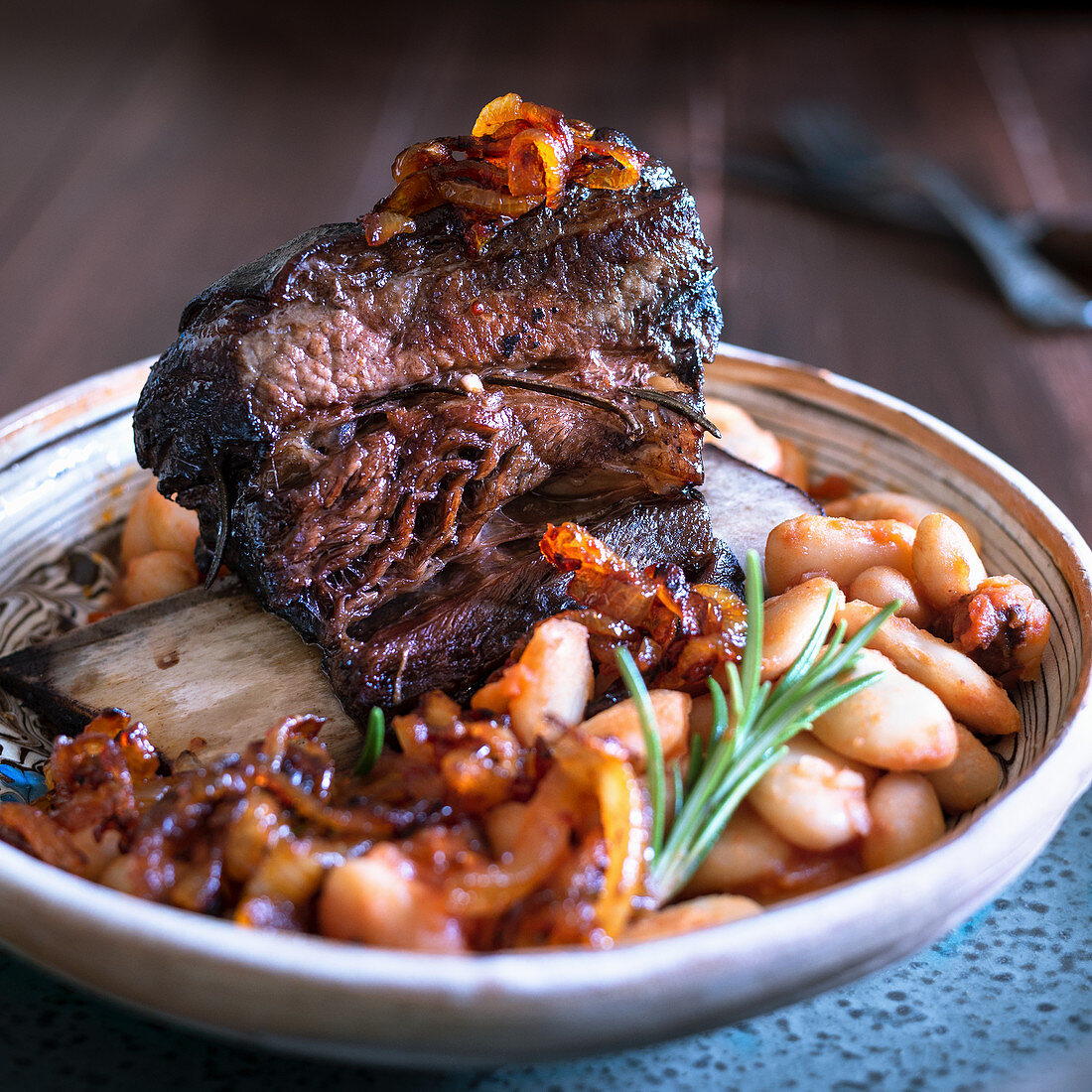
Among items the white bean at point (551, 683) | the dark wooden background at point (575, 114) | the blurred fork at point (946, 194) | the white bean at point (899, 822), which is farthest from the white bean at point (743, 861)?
the blurred fork at point (946, 194)

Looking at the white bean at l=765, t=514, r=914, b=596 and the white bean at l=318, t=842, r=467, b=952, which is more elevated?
the white bean at l=318, t=842, r=467, b=952

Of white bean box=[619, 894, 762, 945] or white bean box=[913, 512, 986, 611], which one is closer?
white bean box=[619, 894, 762, 945]

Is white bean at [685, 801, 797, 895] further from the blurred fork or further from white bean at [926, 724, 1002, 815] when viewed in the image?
the blurred fork

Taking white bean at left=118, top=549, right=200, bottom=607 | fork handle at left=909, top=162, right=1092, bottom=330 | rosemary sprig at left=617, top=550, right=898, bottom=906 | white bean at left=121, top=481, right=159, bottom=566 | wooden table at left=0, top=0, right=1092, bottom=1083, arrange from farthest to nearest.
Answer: fork handle at left=909, top=162, right=1092, bottom=330
wooden table at left=0, top=0, right=1092, bottom=1083
white bean at left=121, top=481, right=159, bottom=566
white bean at left=118, top=549, right=200, bottom=607
rosemary sprig at left=617, top=550, right=898, bottom=906

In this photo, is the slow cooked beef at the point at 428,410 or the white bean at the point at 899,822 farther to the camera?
A: the slow cooked beef at the point at 428,410

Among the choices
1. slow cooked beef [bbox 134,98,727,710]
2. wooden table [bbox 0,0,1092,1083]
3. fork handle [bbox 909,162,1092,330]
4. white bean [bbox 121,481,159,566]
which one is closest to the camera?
slow cooked beef [bbox 134,98,727,710]

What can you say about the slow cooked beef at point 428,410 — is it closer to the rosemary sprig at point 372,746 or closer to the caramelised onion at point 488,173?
the caramelised onion at point 488,173

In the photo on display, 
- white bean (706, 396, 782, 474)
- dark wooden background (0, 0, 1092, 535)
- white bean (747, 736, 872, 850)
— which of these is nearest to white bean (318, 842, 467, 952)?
white bean (747, 736, 872, 850)

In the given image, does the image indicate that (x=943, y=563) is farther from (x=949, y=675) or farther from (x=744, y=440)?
(x=744, y=440)

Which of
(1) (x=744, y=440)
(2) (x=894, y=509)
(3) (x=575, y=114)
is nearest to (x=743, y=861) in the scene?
(2) (x=894, y=509)
